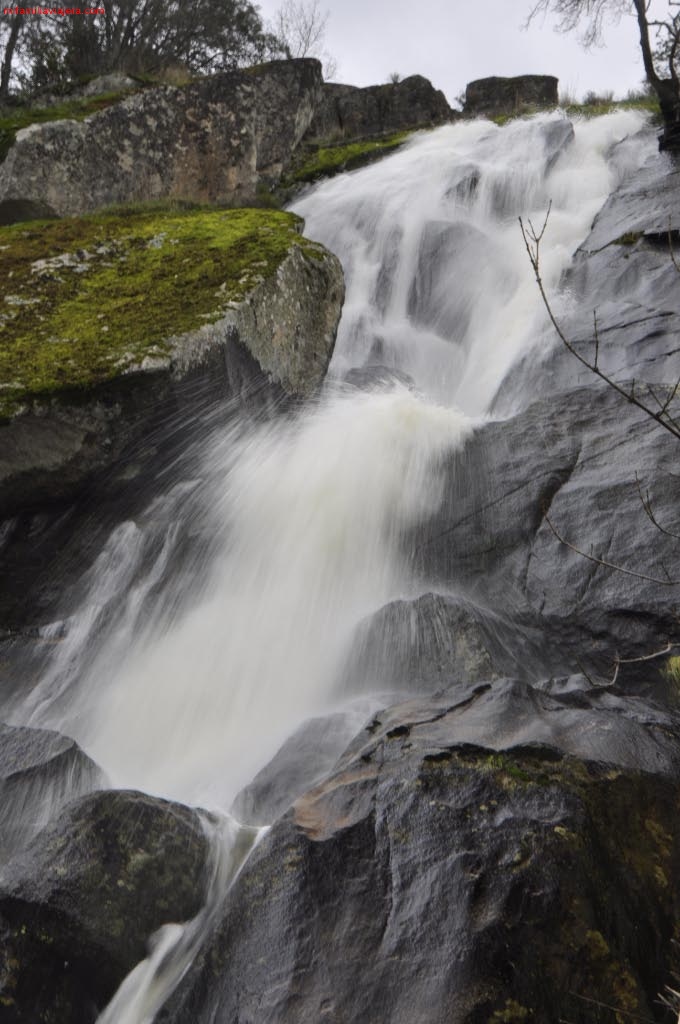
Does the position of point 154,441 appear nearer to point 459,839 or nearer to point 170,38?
point 459,839

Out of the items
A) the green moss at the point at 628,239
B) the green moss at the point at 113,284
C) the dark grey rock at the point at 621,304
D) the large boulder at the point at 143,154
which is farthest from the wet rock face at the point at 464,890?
the large boulder at the point at 143,154

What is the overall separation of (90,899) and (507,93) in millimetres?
19084

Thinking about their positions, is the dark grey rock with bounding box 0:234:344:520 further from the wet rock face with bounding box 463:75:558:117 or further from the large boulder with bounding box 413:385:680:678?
the wet rock face with bounding box 463:75:558:117

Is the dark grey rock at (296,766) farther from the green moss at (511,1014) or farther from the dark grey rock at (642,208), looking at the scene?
the dark grey rock at (642,208)

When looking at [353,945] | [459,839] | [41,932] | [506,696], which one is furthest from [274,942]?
[506,696]

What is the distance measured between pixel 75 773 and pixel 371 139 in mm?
15687

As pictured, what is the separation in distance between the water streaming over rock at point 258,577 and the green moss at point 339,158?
22.6 feet

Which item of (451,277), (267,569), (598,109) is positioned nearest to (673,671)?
(267,569)

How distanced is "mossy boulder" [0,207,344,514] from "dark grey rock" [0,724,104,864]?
204 centimetres

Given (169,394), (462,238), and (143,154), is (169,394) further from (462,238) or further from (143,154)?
(143,154)

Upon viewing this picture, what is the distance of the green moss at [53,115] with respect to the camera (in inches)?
421

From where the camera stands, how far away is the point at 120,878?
308 cm

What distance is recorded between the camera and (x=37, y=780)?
395 cm

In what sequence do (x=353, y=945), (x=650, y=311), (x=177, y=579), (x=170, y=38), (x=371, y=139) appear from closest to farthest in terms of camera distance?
(x=353, y=945)
(x=177, y=579)
(x=650, y=311)
(x=371, y=139)
(x=170, y=38)
